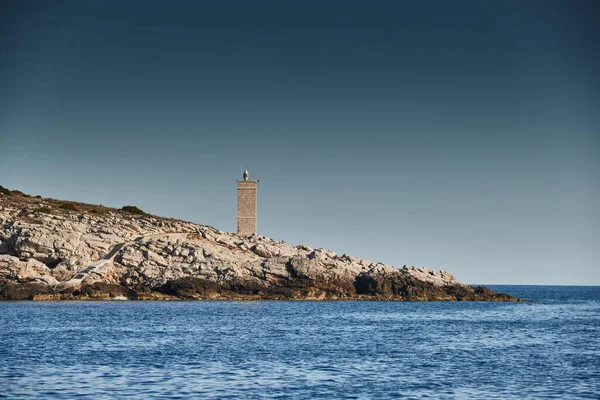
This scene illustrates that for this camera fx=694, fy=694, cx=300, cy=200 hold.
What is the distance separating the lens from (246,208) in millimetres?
103250

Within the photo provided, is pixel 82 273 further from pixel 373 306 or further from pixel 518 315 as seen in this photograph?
pixel 518 315

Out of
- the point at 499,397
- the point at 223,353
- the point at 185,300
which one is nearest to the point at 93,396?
the point at 223,353

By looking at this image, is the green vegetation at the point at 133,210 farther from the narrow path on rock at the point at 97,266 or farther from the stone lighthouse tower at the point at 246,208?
the narrow path on rock at the point at 97,266

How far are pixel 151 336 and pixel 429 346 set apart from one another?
17071 millimetres

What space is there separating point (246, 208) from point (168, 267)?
799 inches

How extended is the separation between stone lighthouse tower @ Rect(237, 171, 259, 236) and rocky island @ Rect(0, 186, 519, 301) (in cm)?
321

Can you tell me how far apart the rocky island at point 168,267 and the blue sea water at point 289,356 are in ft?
68.2

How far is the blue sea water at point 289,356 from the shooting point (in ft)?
86.1

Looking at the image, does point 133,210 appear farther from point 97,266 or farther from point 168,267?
point 97,266

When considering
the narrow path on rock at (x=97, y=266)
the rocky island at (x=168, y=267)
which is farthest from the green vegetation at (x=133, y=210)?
the narrow path on rock at (x=97, y=266)

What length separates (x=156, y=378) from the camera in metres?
28.1

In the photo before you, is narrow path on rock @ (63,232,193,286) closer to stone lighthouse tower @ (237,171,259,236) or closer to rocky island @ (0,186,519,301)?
rocky island @ (0,186,519,301)

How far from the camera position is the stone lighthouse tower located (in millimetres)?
102812

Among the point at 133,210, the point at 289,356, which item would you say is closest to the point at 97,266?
the point at 133,210
